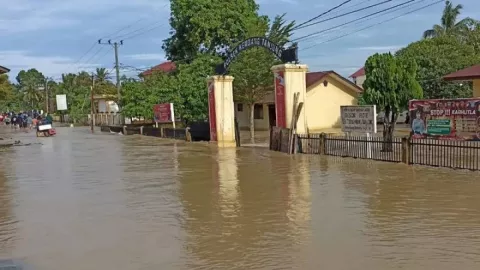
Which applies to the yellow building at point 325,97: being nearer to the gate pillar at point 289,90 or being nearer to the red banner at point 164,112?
the red banner at point 164,112

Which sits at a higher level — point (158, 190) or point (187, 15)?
point (187, 15)

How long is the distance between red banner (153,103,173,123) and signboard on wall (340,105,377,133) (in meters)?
18.5

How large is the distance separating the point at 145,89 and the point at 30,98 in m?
78.4

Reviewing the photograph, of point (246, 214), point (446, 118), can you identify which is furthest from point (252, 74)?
point (246, 214)

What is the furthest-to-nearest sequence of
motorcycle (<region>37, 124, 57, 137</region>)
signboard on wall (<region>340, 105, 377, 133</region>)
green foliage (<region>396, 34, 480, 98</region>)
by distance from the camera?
motorcycle (<region>37, 124, 57, 137</region>)
green foliage (<region>396, 34, 480, 98</region>)
signboard on wall (<region>340, 105, 377, 133</region>)

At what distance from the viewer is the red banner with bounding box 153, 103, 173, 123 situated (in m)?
37.7

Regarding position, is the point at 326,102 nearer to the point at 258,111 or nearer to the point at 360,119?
the point at 258,111

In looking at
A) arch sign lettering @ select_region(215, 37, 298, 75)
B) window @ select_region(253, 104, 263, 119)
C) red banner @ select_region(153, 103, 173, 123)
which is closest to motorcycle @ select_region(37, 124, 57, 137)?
red banner @ select_region(153, 103, 173, 123)

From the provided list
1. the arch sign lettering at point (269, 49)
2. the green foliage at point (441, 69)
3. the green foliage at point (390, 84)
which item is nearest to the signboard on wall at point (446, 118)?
the green foliage at point (390, 84)

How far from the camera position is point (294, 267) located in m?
7.00

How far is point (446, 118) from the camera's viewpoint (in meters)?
17.4

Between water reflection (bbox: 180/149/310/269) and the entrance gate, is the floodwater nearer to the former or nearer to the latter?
water reflection (bbox: 180/149/310/269)

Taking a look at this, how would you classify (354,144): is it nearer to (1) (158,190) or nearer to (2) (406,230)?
(1) (158,190)

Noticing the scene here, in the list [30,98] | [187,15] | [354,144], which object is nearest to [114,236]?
[354,144]
